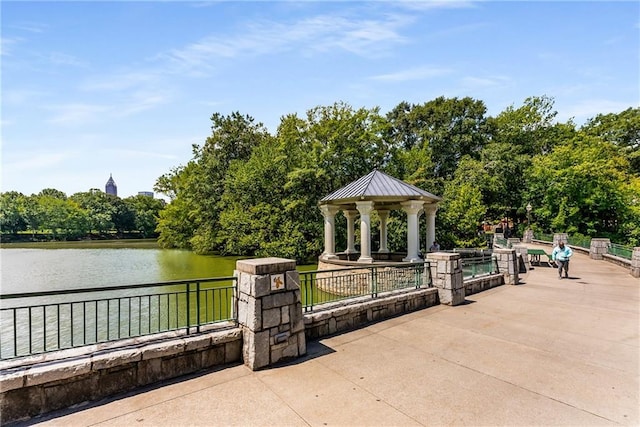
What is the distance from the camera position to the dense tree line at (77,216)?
5738cm

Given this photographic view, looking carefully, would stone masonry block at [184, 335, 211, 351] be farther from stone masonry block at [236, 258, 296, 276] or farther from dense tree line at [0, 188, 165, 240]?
dense tree line at [0, 188, 165, 240]

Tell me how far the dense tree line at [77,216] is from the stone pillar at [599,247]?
195ft

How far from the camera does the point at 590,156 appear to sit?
88.7 feet

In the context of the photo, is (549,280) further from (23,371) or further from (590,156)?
(590,156)

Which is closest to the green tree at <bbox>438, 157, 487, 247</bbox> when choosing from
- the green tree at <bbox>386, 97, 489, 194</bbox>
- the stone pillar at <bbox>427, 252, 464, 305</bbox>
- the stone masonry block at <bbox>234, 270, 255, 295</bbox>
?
the green tree at <bbox>386, 97, 489, 194</bbox>

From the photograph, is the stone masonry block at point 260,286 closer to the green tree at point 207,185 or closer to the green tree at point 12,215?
the green tree at point 207,185

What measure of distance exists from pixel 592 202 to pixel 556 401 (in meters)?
28.2

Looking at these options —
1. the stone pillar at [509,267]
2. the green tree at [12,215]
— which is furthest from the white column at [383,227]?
the green tree at [12,215]

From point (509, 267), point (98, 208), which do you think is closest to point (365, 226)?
point (509, 267)

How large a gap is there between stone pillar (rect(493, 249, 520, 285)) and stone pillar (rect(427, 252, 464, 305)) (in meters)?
4.10

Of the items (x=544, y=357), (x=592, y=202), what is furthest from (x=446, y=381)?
(x=592, y=202)

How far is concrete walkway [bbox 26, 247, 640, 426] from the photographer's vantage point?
350cm

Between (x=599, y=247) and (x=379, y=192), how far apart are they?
13.1 meters

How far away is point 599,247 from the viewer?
18.1 metres
